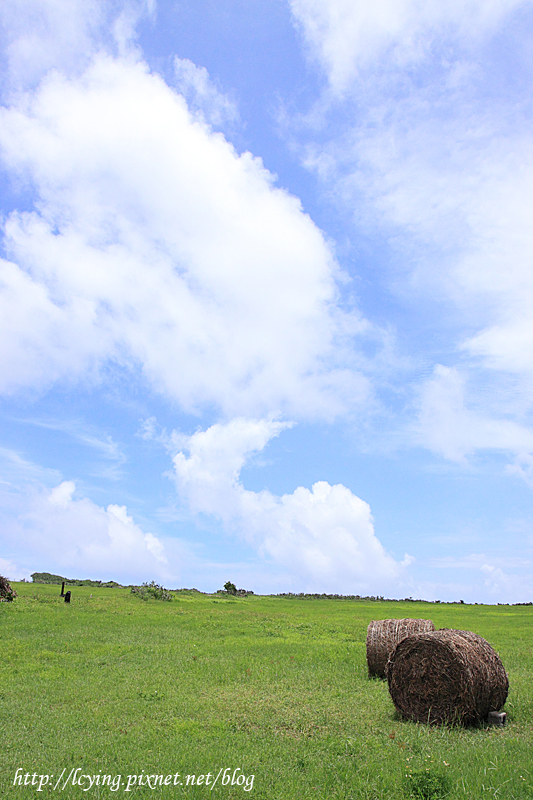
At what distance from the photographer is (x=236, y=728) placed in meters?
11.2

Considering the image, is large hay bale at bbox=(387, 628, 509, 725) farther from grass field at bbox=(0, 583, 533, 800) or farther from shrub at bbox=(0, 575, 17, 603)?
shrub at bbox=(0, 575, 17, 603)

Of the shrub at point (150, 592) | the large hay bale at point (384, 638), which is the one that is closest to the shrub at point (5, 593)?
the shrub at point (150, 592)

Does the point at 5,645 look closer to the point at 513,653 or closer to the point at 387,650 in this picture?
the point at 387,650

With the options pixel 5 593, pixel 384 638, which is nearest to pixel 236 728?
pixel 384 638

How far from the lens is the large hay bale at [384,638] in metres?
17.8

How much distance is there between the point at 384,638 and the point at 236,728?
848cm

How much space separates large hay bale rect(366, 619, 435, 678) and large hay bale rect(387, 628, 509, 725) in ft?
16.4

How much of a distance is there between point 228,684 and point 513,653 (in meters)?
13.7

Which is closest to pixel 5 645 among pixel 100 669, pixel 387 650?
pixel 100 669

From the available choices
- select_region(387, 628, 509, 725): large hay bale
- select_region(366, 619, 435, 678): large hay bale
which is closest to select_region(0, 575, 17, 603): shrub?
select_region(366, 619, 435, 678): large hay bale

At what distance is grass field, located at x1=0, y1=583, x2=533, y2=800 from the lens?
8.16 meters

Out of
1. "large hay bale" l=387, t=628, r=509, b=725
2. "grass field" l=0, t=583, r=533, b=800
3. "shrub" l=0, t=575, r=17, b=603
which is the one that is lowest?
"grass field" l=0, t=583, r=533, b=800

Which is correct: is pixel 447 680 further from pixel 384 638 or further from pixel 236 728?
pixel 384 638

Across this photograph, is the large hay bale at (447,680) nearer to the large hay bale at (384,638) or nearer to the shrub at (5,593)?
the large hay bale at (384,638)
